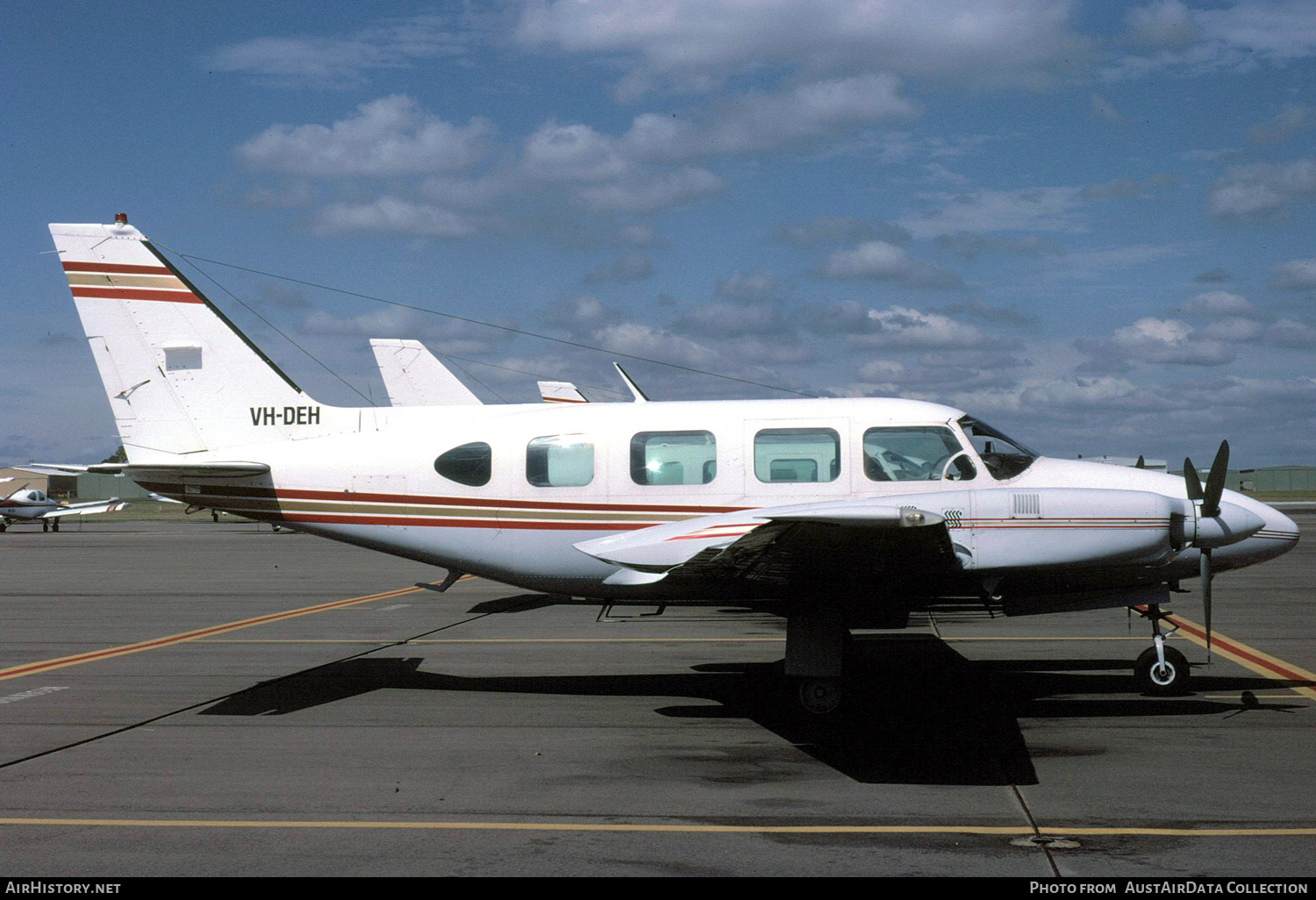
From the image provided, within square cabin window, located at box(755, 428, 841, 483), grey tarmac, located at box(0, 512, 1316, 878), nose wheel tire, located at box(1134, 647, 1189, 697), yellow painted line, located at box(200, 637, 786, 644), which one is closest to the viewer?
grey tarmac, located at box(0, 512, 1316, 878)

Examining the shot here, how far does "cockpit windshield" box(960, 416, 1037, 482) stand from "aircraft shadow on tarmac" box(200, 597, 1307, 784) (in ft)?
7.07

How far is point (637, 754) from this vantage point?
26.4 feet

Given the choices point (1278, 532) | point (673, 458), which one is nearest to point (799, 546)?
point (673, 458)

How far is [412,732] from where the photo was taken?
8.88 m

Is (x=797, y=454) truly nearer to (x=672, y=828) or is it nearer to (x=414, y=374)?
(x=672, y=828)

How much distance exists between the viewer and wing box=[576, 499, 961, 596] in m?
7.47

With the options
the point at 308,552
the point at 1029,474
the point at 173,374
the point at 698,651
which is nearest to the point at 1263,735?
the point at 1029,474

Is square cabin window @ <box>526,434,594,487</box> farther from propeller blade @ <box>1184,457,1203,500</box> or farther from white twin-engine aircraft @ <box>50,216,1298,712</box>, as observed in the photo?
propeller blade @ <box>1184,457,1203,500</box>

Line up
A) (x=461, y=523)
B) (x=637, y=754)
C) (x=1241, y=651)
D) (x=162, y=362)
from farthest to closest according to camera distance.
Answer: (x=1241, y=651), (x=162, y=362), (x=461, y=523), (x=637, y=754)

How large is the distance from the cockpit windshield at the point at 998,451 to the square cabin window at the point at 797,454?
126 cm

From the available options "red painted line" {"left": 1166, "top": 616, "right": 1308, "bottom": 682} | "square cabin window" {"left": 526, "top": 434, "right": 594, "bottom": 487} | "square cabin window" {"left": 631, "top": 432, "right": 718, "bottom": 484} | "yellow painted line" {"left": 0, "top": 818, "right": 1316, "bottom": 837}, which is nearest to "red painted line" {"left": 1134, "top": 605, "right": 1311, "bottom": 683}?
"red painted line" {"left": 1166, "top": 616, "right": 1308, "bottom": 682}

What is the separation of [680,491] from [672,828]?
4.45 meters
